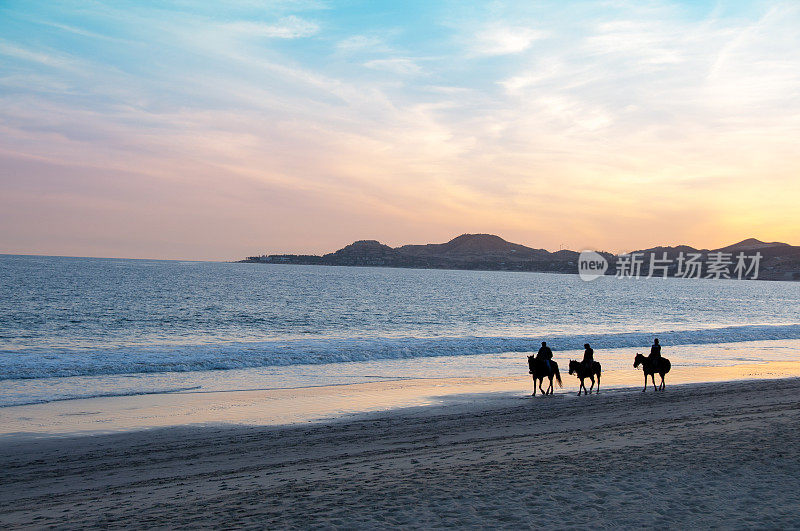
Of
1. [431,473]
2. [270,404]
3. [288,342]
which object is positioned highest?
[431,473]

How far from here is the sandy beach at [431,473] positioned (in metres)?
7.45

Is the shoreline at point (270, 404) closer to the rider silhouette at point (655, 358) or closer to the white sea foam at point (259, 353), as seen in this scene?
the rider silhouette at point (655, 358)

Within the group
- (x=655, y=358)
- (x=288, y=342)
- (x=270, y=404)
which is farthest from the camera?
(x=288, y=342)

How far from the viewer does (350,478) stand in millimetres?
9359

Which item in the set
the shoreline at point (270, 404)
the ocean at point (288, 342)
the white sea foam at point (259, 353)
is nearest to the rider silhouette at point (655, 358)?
the shoreline at point (270, 404)

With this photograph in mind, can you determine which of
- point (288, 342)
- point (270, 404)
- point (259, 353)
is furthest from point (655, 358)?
point (288, 342)

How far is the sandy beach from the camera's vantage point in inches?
293

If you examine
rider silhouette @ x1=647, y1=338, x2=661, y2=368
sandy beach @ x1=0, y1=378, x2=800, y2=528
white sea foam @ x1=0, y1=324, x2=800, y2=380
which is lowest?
white sea foam @ x1=0, y1=324, x2=800, y2=380

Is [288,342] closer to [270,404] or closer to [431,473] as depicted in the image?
[270,404]

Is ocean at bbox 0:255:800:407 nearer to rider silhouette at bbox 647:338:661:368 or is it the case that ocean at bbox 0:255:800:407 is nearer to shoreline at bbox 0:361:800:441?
shoreline at bbox 0:361:800:441

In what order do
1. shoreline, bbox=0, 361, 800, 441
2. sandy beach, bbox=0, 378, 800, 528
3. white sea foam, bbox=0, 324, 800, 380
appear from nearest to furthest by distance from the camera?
1. sandy beach, bbox=0, 378, 800, 528
2. shoreline, bbox=0, 361, 800, 441
3. white sea foam, bbox=0, 324, 800, 380

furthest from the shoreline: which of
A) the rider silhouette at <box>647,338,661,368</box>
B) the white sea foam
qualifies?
the white sea foam

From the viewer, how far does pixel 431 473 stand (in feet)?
31.1

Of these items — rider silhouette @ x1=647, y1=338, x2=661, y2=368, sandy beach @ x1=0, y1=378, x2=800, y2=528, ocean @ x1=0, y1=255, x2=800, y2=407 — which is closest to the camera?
sandy beach @ x1=0, y1=378, x2=800, y2=528
